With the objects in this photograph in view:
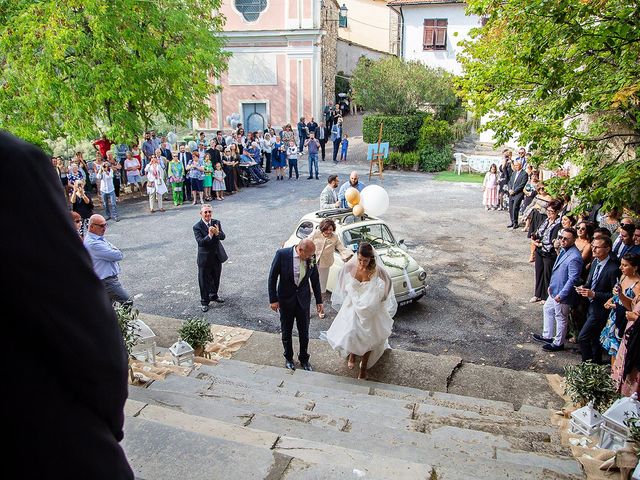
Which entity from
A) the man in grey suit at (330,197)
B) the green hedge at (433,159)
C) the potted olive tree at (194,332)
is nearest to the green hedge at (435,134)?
the green hedge at (433,159)

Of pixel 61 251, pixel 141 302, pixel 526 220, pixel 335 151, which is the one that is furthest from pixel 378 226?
pixel 335 151

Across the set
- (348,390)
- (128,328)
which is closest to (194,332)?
(128,328)

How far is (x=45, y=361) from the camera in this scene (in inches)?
41.4

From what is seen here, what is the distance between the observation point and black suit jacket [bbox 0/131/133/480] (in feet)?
3.35

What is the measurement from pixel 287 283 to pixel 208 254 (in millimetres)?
3106

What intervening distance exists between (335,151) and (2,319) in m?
27.2

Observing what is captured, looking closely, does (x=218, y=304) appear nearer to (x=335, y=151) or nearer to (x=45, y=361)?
(x=45, y=361)

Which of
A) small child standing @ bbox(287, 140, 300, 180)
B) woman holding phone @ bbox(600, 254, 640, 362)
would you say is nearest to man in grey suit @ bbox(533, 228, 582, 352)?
woman holding phone @ bbox(600, 254, 640, 362)

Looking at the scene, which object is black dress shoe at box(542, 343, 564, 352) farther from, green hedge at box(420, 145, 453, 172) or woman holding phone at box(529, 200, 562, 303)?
green hedge at box(420, 145, 453, 172)

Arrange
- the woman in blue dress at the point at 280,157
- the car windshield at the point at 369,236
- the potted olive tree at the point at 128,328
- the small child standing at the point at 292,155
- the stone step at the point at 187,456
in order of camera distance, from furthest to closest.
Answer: the woman in blue dress at the point at 280,157 < the small child standing at the point at 292,155 < the car windshield at the point at 369,236 < the potted olive tree at the point at 128,328 < the stone step at the point at 187,456

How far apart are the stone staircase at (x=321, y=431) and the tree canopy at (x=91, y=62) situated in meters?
13.9

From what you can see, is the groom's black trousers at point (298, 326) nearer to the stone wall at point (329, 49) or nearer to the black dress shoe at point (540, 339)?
the black dress shoe at point (540, 339)

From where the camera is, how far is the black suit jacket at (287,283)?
7492 mm

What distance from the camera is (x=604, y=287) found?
25.1 ft
